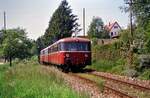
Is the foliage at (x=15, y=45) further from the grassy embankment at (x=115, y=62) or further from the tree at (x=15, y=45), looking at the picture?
the grassy embankment at (x=115, y=62)

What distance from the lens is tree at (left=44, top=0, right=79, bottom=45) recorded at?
89.6 meters

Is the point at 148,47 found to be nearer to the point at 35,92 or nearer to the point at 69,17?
the point at 35,92

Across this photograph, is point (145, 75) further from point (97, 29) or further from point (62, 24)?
point (97, 29)

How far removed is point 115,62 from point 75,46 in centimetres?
415

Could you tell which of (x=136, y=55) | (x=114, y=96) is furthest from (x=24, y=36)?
(x=114, y=96)

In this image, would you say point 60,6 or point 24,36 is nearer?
point 24,36

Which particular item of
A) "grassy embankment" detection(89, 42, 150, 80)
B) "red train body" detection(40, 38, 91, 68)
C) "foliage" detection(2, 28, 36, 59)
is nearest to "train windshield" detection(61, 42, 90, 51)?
"red train body" detection(40, 38, 91, 68)

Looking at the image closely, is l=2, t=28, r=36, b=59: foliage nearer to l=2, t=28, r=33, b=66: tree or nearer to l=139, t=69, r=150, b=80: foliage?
l=2, t=28, r=33, b=66: tree

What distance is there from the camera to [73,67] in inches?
1378

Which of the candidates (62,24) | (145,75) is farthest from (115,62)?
(62,24)

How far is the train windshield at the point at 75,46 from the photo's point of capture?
33.7 m

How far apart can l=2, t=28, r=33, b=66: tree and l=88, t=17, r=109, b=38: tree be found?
3920 cm

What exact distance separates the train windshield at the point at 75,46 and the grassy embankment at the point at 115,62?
8.10 feet

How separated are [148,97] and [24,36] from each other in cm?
4216
